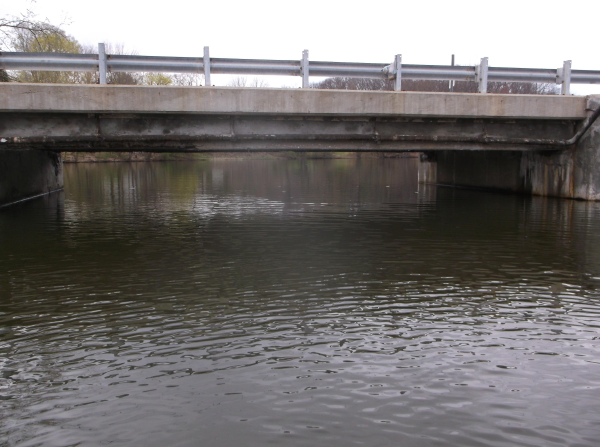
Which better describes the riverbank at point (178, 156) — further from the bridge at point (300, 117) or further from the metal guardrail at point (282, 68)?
the metal guardrail at point (282, 68)

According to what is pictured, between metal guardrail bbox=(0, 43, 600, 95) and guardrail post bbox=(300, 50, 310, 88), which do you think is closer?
metal guardrail bbox=(0, 43, 600, 95)

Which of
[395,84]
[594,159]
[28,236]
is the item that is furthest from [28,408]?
[594,159]

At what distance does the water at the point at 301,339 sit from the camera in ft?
13.3

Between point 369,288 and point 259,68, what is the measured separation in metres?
8.47

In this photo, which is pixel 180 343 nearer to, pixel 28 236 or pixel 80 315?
pixel 80 315

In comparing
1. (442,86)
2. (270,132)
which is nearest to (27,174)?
(270,132)

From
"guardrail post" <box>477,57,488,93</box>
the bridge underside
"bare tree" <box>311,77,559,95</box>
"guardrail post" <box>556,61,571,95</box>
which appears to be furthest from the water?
"bare tree" <box>311,77,559,95</box>

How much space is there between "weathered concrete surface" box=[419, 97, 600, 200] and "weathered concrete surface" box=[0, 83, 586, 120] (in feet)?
4.94

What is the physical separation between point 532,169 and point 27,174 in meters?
20.4

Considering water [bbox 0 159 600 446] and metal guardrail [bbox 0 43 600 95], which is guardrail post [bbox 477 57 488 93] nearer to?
metal guardrail [bbox 0 43 600 95]

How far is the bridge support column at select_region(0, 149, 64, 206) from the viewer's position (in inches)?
768

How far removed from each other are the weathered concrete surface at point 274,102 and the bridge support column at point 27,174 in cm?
639

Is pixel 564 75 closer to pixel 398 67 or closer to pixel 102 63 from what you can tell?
pixel 398 67

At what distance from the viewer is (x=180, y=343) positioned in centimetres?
573
